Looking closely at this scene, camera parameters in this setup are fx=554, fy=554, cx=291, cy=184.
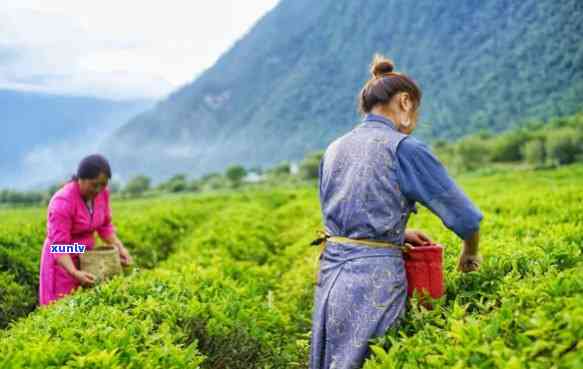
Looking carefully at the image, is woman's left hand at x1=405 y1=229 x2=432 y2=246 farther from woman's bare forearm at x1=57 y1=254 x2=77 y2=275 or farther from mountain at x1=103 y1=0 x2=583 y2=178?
mountain at x1=103 y1=0 x2=583 y2=178

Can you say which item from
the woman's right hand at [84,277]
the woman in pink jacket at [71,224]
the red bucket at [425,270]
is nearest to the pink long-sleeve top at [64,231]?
the woman in pink jacket at [71,224]

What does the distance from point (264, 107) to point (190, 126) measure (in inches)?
1695

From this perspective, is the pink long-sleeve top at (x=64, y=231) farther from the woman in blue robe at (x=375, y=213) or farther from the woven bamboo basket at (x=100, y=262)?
the woman in blue robe at (x=375, y=213)

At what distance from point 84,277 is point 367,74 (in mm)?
132555

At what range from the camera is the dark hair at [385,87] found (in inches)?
118

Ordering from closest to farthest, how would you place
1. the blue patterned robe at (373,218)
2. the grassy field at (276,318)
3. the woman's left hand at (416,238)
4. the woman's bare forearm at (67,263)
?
1. the grassy field at (276,318)
2. the blue patterned robe at (373,218)
3. the woman's left hand at (416,238)
4. the woman's bare forearm at (67,263)

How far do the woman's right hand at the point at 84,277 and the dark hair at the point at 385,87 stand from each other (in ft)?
9.53

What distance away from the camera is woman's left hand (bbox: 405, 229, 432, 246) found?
3199 mm

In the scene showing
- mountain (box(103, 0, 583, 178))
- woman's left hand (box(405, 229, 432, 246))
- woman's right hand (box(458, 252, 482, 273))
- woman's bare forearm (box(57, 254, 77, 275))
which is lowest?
woman's bare forearm (box(57, 254, 77, 275))

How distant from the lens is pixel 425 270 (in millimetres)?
2979

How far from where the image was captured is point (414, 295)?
297 centimetres

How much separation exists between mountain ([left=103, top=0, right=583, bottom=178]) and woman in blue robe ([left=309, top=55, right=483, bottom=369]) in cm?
3154

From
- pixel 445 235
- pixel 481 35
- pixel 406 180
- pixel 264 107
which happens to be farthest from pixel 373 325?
pixel 264 107

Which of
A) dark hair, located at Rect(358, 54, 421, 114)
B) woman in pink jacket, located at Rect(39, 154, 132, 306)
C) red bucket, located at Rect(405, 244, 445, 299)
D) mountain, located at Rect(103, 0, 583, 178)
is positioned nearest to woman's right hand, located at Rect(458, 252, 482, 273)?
red bucket, located at Rect(405, 244, 445, 299)
